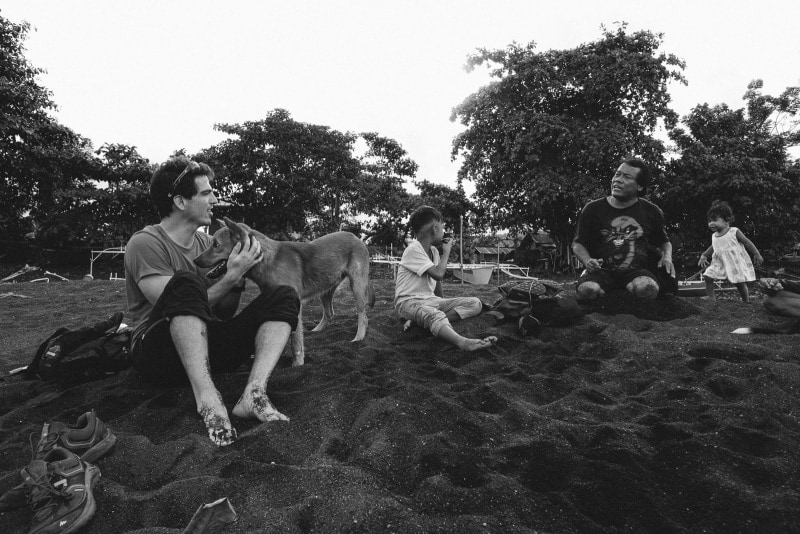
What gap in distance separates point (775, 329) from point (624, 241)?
1620 mm

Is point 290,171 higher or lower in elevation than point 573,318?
higher

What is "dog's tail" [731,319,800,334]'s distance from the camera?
3.49 metres

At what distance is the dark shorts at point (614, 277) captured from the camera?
4.53 meters

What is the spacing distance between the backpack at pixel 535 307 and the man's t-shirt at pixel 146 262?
2.98 metres

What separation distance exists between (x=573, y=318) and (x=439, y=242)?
1.55 m

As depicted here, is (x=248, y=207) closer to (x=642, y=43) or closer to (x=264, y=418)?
(x=642, y=43)

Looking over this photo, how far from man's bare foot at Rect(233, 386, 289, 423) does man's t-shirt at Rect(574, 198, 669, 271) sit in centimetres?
415

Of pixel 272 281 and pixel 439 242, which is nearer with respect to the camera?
pixel 272 281

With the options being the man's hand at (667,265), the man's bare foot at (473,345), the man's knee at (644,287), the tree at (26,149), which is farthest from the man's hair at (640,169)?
the tree at (26,149)

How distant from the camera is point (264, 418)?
81.6 inches

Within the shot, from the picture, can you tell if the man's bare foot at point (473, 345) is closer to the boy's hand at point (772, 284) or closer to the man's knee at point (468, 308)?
the man's knee at point (468, 308)

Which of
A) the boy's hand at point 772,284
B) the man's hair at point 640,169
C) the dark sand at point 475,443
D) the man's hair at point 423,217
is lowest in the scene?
the dark sand at point 475,443

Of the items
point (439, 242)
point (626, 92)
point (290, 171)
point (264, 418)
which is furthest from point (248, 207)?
point (264, 418)

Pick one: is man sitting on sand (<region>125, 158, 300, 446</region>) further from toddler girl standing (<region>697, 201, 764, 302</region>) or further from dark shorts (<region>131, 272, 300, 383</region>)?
toddler girl standing (<region>697, 201, 764, 302</region>)
